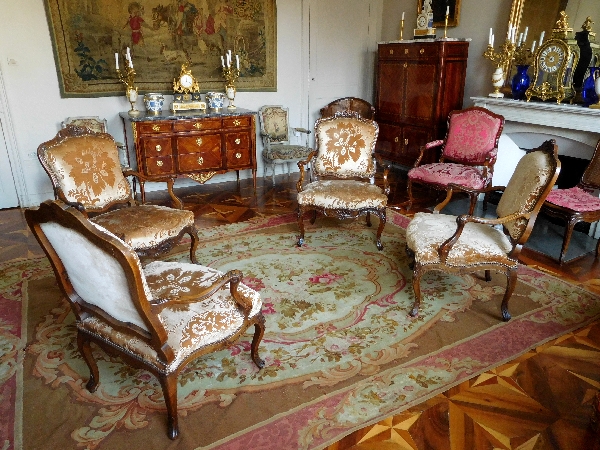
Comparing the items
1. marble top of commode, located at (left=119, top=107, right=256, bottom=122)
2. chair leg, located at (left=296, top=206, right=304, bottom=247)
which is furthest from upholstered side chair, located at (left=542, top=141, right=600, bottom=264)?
marble top of commode, located at (left=119, top=107, right=256, bottom=122)

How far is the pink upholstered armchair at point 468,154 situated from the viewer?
3855mm

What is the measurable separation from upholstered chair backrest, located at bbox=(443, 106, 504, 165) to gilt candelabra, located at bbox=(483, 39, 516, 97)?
0.31 m

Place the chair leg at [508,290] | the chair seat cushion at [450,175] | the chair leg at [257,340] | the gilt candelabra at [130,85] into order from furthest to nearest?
1. the gilt candelabra at [130,85]
2. the chair seat cushion at [450,175]
3. the chair leg at [508,290]
4. the chair leg at [257,340]

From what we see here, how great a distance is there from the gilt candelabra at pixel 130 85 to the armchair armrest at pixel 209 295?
10.0 ft

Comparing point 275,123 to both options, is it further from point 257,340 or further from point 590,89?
point 257,340

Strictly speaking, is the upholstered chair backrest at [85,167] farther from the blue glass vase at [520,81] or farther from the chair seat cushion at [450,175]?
the blue glass vase at [520,81]

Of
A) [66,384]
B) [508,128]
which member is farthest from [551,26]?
[66,384]

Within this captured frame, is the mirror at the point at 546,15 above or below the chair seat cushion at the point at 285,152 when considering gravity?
above

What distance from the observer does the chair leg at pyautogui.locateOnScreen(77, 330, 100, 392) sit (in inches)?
73.8

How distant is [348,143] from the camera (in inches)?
145

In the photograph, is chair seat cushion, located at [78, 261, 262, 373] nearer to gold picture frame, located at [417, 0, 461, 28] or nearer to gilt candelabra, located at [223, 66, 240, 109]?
gilt candelabra, located at [223, 66, 240, 109]

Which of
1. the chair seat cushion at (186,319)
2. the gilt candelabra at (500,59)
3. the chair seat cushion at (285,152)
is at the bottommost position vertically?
the chair seat cushion at (186,319)

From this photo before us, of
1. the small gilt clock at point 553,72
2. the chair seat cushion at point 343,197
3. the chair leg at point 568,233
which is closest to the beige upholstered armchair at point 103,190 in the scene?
the chair seat cushion at point 343,197

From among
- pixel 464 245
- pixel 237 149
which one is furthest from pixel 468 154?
pixel 237 149
